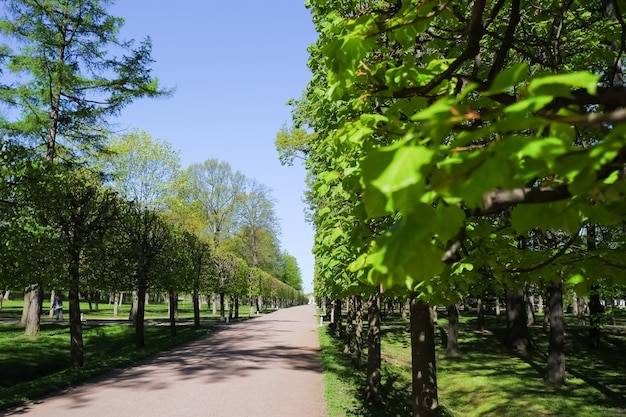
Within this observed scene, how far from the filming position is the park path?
9.44 metres

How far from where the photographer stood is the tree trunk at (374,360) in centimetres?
1019

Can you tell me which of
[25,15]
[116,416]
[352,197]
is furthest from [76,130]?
[352,197]

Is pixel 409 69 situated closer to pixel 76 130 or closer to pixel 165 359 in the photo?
pixel 165 359

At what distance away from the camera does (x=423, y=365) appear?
19.6ft

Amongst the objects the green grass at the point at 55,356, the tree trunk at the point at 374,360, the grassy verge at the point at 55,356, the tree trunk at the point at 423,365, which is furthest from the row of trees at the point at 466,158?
the green grass at the point at 55,356

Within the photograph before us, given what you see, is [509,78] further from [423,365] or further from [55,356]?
[55,356]

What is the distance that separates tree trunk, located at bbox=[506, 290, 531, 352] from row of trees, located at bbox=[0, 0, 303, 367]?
15.8m

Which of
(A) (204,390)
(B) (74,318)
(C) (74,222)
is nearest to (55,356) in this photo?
(B) (74,318)

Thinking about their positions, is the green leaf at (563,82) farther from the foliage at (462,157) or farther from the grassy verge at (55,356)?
the grassy verge at (55,356)

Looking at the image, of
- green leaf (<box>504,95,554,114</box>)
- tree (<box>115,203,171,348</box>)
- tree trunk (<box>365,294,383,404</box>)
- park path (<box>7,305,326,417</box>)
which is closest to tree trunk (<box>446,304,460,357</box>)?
park path (<box>7,305,326,417</box>)

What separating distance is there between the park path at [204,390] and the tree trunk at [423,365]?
3.65 m

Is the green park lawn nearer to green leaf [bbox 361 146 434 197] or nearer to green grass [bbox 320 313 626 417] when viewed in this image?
green grass [bbox 320 313 626 417]

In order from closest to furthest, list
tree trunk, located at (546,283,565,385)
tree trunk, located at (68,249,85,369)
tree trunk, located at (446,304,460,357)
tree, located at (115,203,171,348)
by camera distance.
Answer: tree trunk, located at (546,283,565,385) → tree trunk, located at (68,249,85,369) → tree trunk, located at (446,304,460,357) → tree, located at (115,203,171,348)

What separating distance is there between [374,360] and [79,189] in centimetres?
1110
